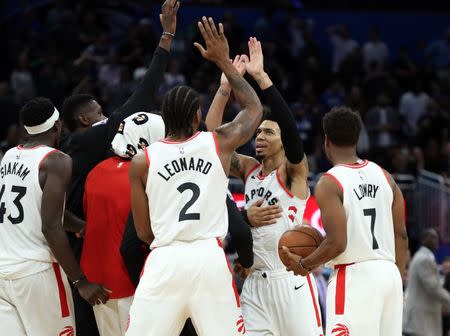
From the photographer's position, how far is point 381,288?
24.2 feet

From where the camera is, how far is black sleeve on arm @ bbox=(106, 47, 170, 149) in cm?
816

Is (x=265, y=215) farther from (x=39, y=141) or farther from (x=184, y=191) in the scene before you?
(x=39, y=141)

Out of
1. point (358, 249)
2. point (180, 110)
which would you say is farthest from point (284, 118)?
point (358, 249)

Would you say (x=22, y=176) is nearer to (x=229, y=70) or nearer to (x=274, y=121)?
(x=229, y=70)

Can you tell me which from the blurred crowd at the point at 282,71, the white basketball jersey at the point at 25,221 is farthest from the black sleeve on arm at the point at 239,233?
the blurred crowd at the point at 282,71

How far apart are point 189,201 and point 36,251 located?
4.45ft

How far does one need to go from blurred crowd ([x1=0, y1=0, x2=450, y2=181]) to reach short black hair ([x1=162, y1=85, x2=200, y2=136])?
8938 mm

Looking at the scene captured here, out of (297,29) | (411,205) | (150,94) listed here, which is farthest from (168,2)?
(297,29)

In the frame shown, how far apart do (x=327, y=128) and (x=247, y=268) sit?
132 centimetres

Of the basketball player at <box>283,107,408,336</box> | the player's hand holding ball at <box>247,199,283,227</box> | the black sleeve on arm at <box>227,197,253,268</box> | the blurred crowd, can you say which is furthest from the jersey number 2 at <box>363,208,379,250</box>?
the blurred crowd

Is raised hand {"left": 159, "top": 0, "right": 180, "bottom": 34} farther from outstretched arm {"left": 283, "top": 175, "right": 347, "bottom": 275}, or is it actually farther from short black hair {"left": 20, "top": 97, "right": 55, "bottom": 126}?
outstretched arm {"left": 283, "top": 175, "right": 347, "bottom": 275}

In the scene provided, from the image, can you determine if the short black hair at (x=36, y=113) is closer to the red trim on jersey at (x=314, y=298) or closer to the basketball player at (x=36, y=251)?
the basketball player at (x=36, y=251)

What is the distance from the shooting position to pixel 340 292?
7449 millimetres

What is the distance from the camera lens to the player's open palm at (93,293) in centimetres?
767
